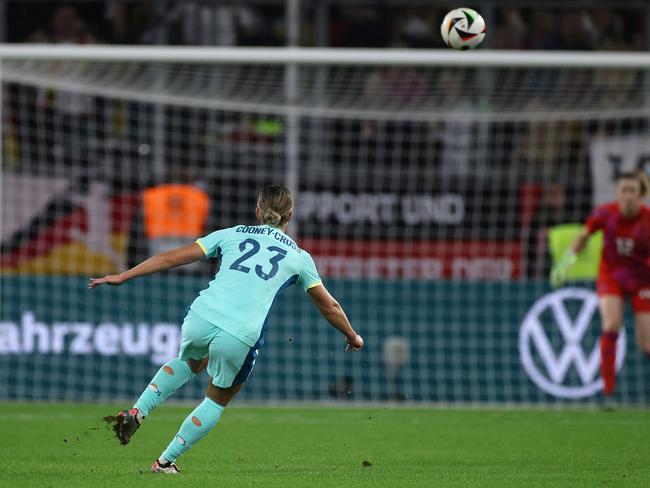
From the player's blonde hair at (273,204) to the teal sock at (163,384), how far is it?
86 cm

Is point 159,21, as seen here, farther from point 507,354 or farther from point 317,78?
point 507,354

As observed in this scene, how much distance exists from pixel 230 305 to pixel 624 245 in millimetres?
5651

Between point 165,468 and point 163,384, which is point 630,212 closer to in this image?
point 163,384

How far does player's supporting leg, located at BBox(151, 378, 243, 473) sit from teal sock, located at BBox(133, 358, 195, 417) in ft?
0.83

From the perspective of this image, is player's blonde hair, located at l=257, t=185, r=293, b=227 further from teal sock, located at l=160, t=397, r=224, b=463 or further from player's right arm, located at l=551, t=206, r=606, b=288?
player's right arm, located at l=551, t=206, r=606, b=288

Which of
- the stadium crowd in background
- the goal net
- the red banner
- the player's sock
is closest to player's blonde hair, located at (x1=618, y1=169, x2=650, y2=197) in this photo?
the player's sock

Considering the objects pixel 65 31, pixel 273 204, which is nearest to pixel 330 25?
pixel 65 31

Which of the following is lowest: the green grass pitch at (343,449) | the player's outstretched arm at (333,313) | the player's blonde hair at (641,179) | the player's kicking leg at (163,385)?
the green grass pitch at (343,449)

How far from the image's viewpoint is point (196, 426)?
20.9 ft

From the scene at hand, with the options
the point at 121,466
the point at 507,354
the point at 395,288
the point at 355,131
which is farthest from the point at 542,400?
the point at 121,466

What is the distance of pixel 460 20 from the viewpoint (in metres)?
9.91

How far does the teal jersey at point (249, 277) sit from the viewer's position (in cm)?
640

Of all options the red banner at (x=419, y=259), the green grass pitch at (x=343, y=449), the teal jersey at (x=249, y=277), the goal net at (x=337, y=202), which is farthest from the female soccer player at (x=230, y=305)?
the red banner at (x=419, y=259)

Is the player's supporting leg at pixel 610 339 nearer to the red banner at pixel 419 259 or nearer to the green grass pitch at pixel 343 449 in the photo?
the green grass pitch at pixel 343 449
